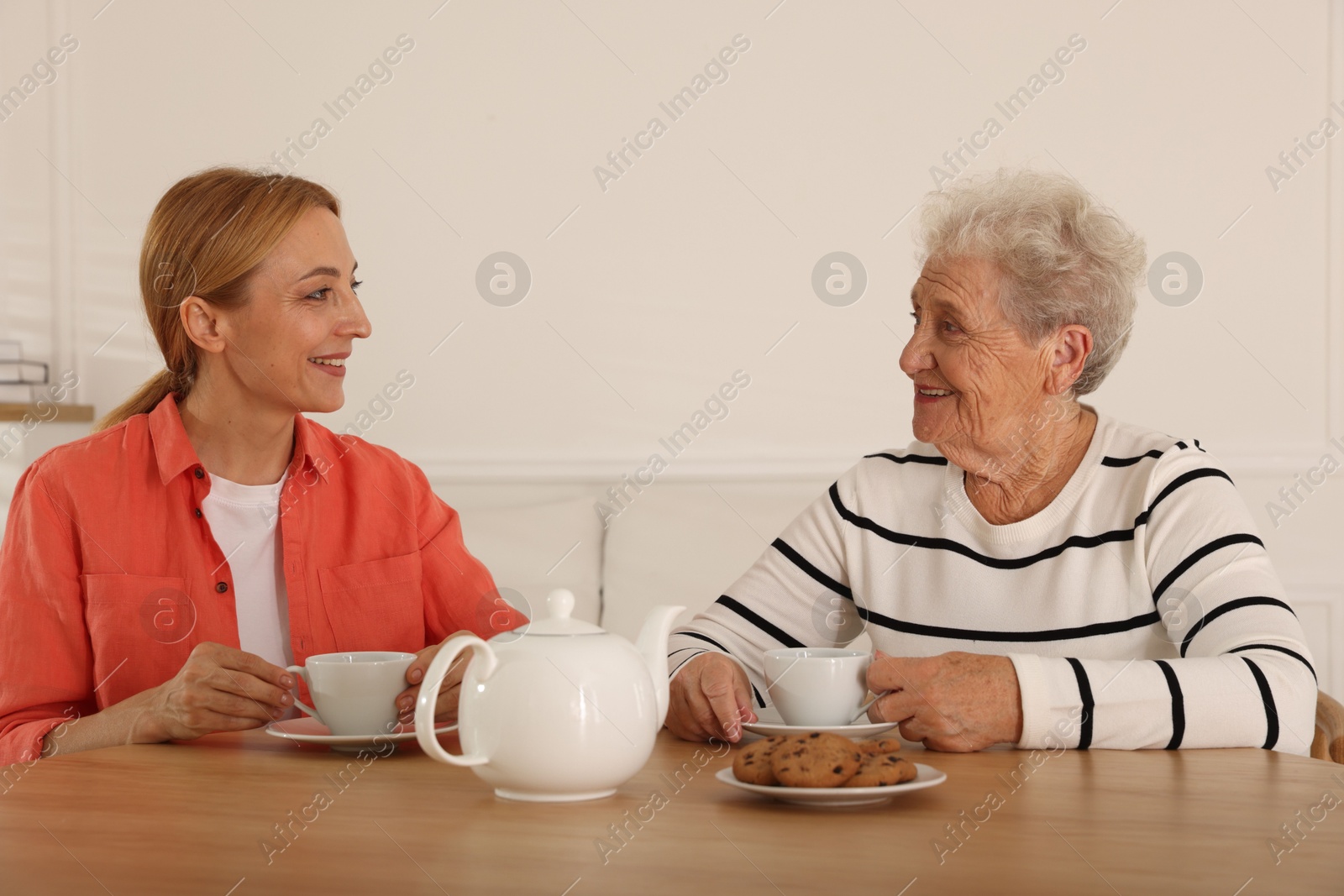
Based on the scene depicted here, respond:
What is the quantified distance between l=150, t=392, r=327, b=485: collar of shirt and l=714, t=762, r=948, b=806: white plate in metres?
1.07

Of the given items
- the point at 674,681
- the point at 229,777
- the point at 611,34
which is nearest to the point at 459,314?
the point at 611,34

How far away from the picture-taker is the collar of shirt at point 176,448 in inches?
67.5

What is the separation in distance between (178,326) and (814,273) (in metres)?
1.49

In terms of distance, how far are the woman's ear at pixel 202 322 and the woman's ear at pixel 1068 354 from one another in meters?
1.24

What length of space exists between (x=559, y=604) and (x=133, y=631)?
35.5 inches

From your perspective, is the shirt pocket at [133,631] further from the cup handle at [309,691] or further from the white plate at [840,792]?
the white plate at [840,792]

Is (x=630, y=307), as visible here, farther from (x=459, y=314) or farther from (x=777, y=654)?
(x=777, y=654)

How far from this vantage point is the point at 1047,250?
158cm

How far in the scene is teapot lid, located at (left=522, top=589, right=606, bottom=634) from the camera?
96cm

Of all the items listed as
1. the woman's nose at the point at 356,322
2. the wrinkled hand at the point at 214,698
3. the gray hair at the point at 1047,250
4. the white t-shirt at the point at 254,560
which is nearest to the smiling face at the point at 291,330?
the woman's nose at the point at 356,322

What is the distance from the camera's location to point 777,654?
1212mm

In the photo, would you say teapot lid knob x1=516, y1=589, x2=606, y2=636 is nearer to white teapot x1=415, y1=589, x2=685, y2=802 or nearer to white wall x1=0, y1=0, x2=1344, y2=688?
white teapot x1=415, y1=589, x2=685, y2=802

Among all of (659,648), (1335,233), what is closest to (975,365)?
(659,648)

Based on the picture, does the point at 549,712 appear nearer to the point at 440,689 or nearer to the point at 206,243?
the point at 440,689
